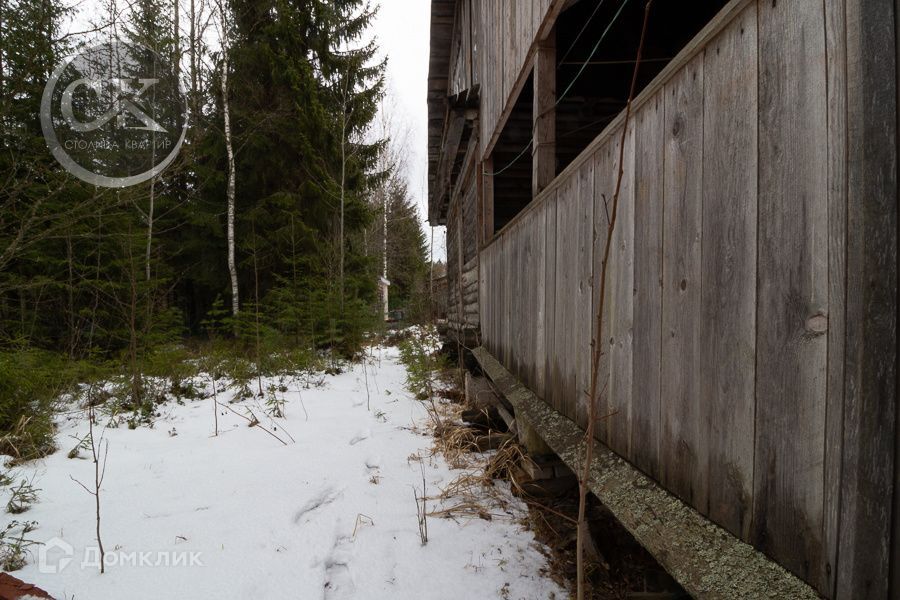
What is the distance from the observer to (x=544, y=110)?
282 centimetres

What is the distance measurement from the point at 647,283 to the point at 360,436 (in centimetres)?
365

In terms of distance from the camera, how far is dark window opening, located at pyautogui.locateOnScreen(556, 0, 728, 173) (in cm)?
355

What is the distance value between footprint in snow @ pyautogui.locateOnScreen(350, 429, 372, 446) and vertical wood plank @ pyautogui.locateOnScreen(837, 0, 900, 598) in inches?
156

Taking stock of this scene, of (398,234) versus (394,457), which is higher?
(398,234)

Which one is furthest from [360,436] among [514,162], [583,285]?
[514,162]

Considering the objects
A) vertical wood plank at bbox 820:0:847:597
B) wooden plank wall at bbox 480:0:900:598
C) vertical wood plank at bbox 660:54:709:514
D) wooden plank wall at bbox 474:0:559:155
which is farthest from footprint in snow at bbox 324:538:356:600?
wooden plank wall at bbox 474:0:559:155

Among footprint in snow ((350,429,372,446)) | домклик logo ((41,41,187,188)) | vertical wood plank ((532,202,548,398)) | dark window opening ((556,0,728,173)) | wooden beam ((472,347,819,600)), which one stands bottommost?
footprint in snow ((350,429,372,446))

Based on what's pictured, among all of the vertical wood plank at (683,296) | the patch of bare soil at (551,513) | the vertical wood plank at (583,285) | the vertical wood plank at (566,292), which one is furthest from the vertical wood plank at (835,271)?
the vertical wood plank at (566,292)

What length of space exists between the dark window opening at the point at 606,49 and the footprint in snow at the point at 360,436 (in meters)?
3.61

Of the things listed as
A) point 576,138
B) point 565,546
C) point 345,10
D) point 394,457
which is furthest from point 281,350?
point 345,10

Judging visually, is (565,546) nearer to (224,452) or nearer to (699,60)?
(699,60)

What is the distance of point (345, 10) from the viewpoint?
43.8 feet

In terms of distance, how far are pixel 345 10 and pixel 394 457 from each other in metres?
14.5

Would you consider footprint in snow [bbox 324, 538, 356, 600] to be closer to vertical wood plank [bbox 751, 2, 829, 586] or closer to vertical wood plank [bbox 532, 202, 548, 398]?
vertical wood plank [bbox 532, 202, 548, 398]
